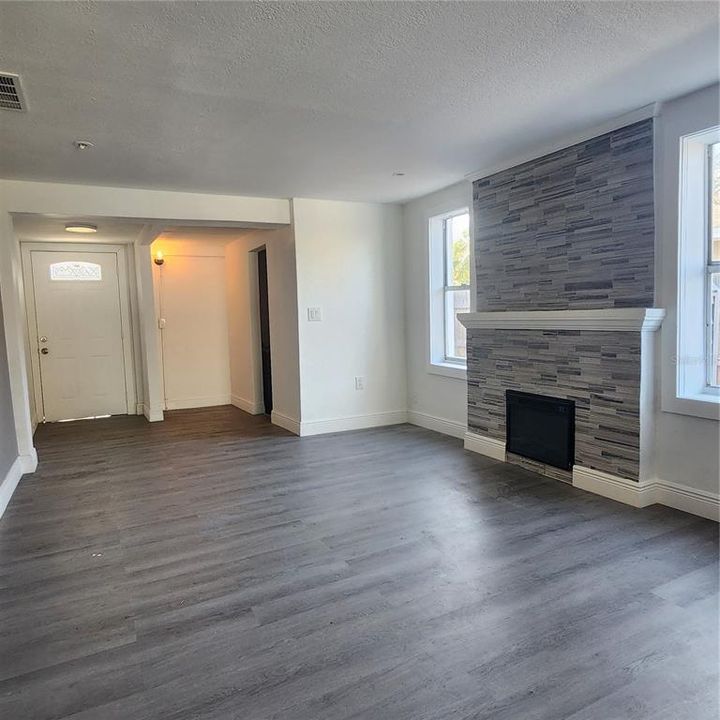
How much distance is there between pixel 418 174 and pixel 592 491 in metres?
2.75

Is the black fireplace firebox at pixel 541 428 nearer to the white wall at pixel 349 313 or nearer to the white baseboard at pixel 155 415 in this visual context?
the white wall at pixel 349 313

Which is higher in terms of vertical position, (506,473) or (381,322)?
(381,322)

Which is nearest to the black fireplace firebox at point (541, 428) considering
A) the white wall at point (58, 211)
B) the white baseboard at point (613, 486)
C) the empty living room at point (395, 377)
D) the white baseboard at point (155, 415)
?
the empty living room at point (395, 377)

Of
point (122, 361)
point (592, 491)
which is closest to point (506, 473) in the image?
point (592, 491)

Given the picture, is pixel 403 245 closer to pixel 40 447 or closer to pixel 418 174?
pixel 418 174

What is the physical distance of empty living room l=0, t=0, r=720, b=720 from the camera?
74.0 inches

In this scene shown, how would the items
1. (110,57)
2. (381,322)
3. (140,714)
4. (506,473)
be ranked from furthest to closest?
(381,322)
(506,473)
(110,57)
(140,714)

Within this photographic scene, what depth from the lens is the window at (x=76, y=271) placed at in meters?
6.52

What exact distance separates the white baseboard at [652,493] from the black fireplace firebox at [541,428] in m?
0.22

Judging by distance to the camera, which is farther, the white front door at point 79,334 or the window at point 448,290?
the white front door at point 79,334

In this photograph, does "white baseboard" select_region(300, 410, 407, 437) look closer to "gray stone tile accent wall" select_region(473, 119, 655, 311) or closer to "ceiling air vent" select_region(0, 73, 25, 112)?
"gray stone tile accent wall" select_region(473, 119, 655, 311)

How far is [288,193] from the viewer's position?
488cm

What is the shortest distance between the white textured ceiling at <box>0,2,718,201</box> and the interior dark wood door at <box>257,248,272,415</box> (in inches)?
108

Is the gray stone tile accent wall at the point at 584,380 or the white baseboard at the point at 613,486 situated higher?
the gray stone tile accent wall at the point at 584,380
